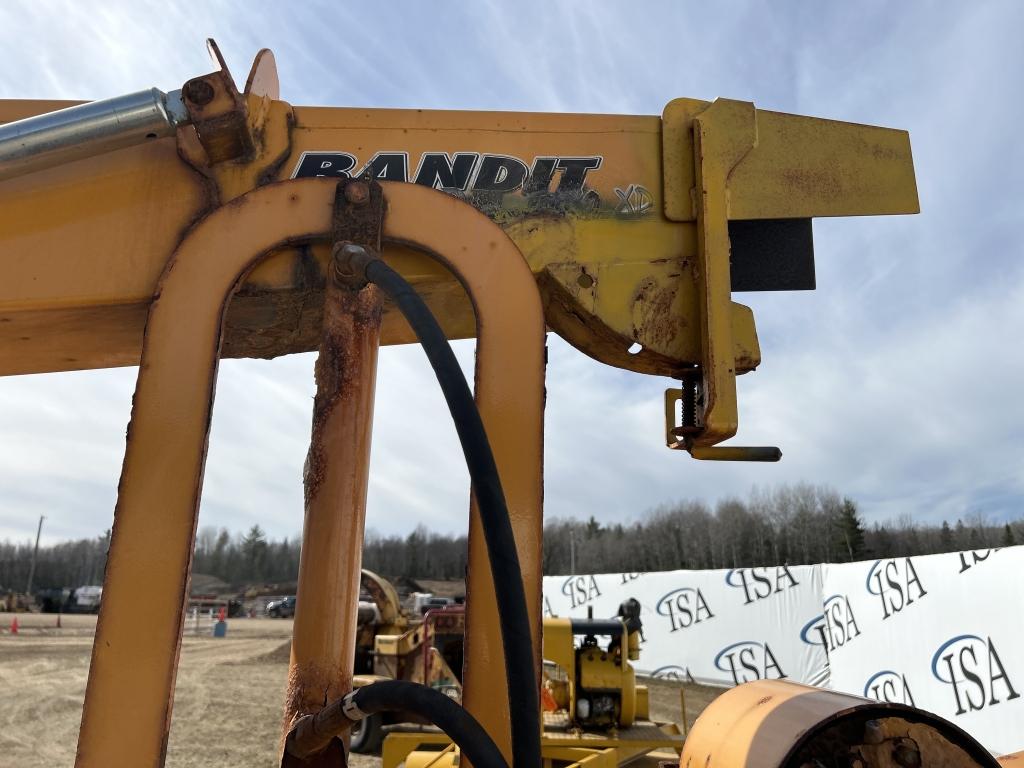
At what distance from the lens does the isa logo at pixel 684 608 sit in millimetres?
17484

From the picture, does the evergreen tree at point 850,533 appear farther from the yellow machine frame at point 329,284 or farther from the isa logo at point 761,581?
the yellow machine frame at point 329,284

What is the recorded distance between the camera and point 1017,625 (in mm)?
8961

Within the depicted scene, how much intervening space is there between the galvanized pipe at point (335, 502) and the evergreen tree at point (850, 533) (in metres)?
52.6

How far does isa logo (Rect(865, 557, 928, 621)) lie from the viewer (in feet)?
36.5

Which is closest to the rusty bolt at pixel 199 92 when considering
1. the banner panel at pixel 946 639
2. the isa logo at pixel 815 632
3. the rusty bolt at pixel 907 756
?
the rusty bolt at pixel 907 756

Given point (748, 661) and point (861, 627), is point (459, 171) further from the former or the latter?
point (748, 661)

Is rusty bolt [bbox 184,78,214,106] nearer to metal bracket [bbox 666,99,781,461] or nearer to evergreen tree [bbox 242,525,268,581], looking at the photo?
metal bracket [bbox 666,99,781,461]

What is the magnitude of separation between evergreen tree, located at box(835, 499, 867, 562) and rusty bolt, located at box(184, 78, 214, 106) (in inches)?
2077

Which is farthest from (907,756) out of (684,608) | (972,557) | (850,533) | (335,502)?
(850,533)

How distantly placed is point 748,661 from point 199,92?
16.8 meters

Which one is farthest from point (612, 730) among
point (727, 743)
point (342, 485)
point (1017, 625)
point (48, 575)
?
point (48, 575)

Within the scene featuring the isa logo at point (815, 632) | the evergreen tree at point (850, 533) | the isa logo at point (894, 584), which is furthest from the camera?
the evergreen tree at point (850, 533)

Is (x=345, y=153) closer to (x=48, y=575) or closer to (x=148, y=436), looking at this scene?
(x=148, y=436)

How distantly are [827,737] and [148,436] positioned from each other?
1681 millimetres
